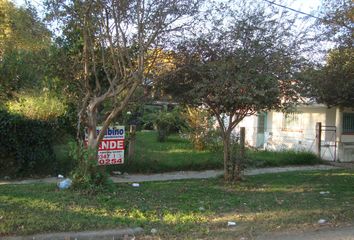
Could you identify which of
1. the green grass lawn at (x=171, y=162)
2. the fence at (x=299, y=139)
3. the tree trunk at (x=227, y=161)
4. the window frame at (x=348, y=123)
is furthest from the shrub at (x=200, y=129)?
the tree trunk at (x=227, y=161)

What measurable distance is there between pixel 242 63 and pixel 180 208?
3.74 meters

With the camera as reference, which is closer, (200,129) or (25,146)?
(25,146)

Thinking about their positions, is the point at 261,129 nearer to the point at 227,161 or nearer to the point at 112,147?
the point at 227,161

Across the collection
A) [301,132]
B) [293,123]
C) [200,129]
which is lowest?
[301,132]

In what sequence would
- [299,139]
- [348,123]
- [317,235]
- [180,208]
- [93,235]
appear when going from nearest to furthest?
[93,235]
[317,235]
[180,208]
[348,123]
[299,139]

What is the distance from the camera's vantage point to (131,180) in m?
12.5

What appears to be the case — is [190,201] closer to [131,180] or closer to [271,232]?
[271,232]

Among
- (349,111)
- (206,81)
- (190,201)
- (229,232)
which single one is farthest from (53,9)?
(349,111)

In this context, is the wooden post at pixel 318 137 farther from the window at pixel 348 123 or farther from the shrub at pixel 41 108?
the shrub at pixel 41 108

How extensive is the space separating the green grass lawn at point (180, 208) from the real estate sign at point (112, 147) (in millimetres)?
1531

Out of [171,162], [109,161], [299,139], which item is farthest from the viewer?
[299,139]

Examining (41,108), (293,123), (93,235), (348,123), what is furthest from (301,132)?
(93,235)

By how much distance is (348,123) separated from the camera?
21516mm

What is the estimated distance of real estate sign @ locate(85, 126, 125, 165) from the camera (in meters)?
12.5
